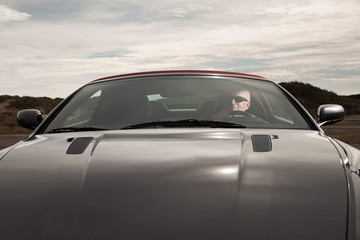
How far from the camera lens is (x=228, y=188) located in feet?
6.64

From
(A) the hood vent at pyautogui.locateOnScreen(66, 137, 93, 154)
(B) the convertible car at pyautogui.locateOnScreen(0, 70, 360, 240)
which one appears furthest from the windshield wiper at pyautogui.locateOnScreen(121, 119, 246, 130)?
(A) the hood vent at pyautogui.locateOnScreen(66, 137, 93, 154)

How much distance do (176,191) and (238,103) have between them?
186 centimetres

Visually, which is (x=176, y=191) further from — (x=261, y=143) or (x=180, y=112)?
(x=180, y=112)

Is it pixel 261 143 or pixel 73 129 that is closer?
pixel 261 143

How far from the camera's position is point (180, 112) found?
366 centimetres

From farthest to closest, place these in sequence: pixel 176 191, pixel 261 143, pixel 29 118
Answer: pixel 29 118
pixel 261 143
pixel 176 191

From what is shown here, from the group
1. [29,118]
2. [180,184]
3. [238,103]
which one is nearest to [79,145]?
[180,184]

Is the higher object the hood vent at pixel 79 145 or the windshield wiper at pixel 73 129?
the hood vent at pixel 79 145

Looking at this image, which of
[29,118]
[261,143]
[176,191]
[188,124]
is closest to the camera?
[176,191]

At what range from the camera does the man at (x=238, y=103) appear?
3609mm

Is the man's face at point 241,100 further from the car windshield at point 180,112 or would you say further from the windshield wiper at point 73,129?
the windshield wiper at point 73,129

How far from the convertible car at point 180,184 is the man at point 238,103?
0.55 metres

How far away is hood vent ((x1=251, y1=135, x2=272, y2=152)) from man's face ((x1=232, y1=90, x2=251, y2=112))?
42.4 inches

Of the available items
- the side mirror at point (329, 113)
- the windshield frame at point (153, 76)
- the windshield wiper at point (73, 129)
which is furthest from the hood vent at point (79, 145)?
the side mirror at point (329, 113)
